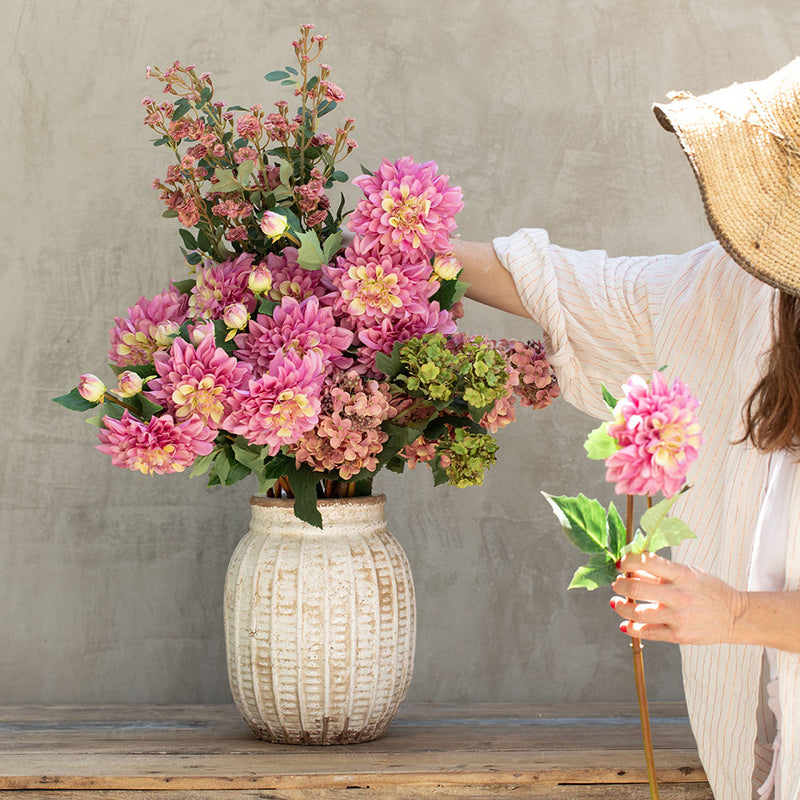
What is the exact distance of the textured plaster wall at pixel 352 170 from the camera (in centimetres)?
179

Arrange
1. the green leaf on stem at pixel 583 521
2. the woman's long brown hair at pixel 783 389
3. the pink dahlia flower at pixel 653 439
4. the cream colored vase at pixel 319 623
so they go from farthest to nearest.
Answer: the cream colored vase at pixel 319 623 < the woman's long brown hair at pixel 783 389 < the green leaf on stem at pixel 583 521 < the pink dahlia flower at pixel 653 439

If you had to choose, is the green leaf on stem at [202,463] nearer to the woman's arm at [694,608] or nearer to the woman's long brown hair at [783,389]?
the woman's arm at [694,608]

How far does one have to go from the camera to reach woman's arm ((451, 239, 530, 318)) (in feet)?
4.60

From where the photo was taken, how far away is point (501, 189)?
74.4 inches

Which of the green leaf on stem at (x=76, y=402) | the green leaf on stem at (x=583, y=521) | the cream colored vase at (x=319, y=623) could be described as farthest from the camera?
the cream colored vase at (x=319, y=623)

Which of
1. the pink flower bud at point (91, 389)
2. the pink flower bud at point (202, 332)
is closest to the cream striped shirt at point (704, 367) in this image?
the pink flower bud at point (202, 332)

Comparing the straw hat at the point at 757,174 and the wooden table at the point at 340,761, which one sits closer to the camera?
the straw hat at the point at 757,174

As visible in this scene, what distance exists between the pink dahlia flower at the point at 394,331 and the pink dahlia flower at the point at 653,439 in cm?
56

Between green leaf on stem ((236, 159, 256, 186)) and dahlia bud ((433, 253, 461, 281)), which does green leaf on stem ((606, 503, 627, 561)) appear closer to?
dahlia bud ((433, 253, 461, 281))

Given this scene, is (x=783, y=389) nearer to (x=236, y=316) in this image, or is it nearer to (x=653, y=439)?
(x=653, y=439)

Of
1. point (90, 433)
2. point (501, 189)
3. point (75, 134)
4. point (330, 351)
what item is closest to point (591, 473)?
point (501, 189)

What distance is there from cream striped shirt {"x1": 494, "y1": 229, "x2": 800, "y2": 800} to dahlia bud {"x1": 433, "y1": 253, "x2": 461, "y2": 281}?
0.34ft

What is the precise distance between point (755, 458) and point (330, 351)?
20.8 inches

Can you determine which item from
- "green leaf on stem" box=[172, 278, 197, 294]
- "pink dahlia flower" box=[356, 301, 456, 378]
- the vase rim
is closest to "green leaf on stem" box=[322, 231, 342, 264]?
"pink dahlia flower" box=[356, 301, 456, 378]
